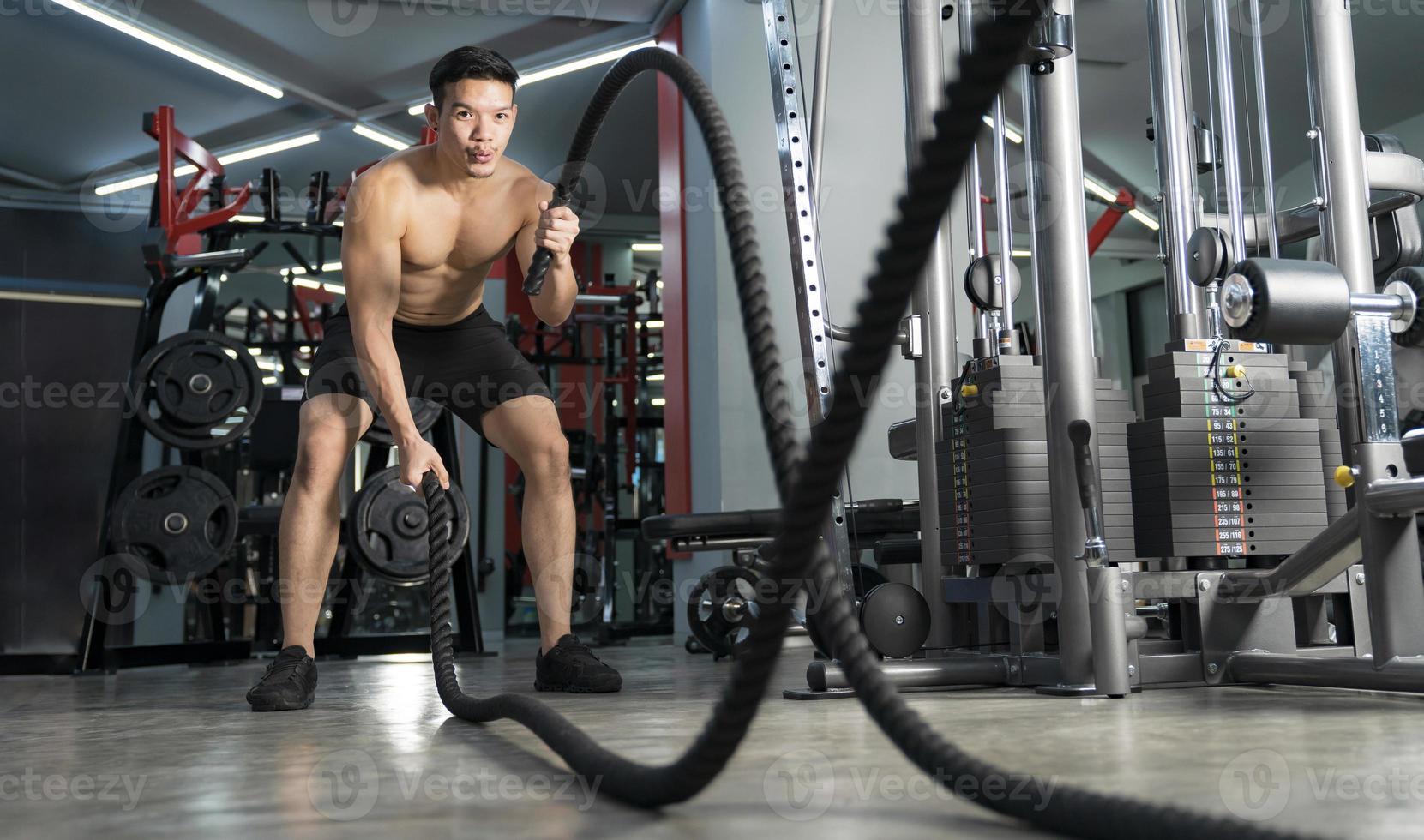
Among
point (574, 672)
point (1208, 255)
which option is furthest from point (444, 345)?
point (1208, 255)

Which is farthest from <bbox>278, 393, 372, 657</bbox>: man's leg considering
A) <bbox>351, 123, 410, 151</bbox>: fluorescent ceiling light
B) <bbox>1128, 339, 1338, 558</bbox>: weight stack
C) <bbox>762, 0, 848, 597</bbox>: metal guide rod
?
<bbox>351, 123, 410, 151</bbox>: fluorescent ceiling light

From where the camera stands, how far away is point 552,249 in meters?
2.11

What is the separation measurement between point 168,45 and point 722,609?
4.40m

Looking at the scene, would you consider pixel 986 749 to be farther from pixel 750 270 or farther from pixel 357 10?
pixel 357 10

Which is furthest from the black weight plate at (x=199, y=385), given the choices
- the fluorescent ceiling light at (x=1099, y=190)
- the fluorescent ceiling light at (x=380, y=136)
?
the fluorescent ceiling light at (x=1099, y=190)

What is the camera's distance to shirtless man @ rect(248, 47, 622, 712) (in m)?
2.24

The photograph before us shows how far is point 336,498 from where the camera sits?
7.77 feet

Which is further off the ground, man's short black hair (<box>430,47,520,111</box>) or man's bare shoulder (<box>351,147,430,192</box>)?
man's short black hair (<box>430,47,520,111</box>)

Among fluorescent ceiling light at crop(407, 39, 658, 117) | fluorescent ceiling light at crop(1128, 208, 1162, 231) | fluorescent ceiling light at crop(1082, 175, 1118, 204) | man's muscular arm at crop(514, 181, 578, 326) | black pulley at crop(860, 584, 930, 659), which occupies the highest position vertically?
fluorescent ceiling light at crop(407, 39, 658, 117)

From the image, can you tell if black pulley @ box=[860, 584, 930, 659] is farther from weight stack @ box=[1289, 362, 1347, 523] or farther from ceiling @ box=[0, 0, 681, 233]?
ceiling @ box=[0, 0, 681, 233]

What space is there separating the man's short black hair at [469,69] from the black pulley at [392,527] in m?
2.10

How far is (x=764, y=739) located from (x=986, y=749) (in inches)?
11.5

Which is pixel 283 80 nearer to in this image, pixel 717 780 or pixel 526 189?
pixel 526 189

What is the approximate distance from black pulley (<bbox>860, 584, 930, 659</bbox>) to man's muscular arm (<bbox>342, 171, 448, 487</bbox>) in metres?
0.99
